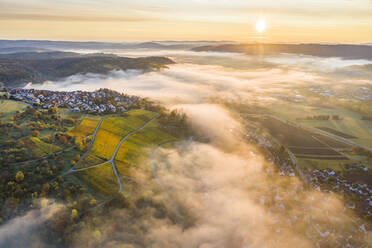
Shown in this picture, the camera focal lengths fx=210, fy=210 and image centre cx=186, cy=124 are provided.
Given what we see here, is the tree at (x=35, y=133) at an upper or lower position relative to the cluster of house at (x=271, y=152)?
upper

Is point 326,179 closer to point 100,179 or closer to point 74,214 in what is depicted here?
point 100,179

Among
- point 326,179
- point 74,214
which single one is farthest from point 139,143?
point 326,179

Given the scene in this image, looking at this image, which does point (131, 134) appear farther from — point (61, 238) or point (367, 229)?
point (367, 229)

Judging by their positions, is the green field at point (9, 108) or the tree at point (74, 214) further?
the green field at point (9, 108)

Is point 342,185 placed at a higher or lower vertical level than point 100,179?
lower

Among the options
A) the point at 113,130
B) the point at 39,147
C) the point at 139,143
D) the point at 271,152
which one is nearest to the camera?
the point at 39,147

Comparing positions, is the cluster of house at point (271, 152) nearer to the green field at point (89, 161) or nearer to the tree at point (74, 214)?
the green field at point (89, 161)

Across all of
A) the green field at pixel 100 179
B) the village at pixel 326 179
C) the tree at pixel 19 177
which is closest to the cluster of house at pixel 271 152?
the village at pixel 326 179

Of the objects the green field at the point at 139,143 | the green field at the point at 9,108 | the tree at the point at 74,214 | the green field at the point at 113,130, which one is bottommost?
the tree at the point at 74,214

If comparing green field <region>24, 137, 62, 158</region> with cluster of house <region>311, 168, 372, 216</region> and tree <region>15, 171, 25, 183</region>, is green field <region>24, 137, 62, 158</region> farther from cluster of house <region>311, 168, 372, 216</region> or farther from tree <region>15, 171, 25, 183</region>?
cluster of house <region>311, 168, 372, 216</region>
